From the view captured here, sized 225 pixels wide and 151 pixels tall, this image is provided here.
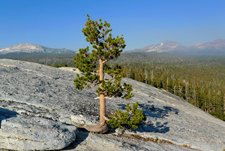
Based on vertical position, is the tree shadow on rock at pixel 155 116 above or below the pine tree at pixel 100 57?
below

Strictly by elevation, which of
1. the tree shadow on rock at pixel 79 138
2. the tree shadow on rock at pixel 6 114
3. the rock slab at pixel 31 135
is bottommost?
the tree shadow on rock at pixel 79 138

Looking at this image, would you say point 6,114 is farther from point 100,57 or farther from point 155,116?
point 155,116

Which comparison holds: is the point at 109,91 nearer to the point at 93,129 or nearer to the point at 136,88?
the point at 93,129

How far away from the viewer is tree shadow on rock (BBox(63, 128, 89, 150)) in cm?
2917

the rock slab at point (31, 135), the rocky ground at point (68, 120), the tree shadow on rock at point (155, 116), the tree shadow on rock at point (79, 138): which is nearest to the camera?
the rock slab at point (31, 135)

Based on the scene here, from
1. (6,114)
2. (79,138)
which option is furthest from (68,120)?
(6,114)

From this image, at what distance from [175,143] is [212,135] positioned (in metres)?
11.4

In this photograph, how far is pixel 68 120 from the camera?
1390 inches

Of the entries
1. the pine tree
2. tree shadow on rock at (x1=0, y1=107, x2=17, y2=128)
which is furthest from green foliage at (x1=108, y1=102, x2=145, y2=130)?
tree shadow on rock at (x1=0, y1=107, x2=17, y2=128)

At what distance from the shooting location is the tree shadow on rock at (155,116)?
134ft

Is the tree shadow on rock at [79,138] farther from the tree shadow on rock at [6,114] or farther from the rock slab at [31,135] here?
the tree shadow on rock at [6,114]

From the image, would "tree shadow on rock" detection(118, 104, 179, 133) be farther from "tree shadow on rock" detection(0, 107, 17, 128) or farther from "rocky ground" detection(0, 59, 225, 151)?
"tree shadow on rock" detection(0, 107, 17, 128)

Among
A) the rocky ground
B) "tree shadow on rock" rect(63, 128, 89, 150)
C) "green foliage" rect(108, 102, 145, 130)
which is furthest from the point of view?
Answer: "green foliage" rect(108, 102, 145, 130)

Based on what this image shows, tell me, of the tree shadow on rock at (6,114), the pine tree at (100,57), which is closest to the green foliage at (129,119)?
the pine tree at (100,57)
